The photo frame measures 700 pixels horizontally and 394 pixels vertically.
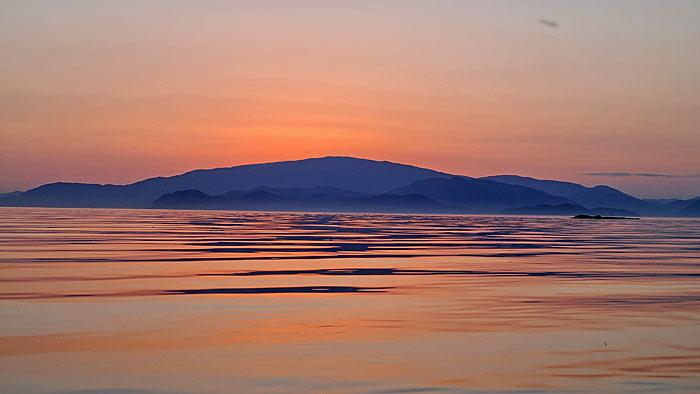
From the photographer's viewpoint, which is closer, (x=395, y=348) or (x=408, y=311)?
(x=395, y=348)

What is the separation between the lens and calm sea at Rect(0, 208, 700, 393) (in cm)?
1086

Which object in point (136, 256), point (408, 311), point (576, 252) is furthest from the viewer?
point (576, 252)

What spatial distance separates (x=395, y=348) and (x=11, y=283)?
12476 mm

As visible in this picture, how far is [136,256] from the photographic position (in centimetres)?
3125

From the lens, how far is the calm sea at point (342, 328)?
10.9m

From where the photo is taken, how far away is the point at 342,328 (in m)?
14.9

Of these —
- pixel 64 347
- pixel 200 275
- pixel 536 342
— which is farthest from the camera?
pixel 200 275

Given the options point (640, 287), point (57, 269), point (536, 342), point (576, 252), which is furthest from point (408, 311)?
point (576, 252)

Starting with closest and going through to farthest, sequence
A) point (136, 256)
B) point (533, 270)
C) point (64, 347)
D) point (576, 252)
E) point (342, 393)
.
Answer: point (342, 393), point (64, 347), point (533, 270), point (136, 256), point (576, 252)

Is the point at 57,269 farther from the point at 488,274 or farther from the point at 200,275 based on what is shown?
the point at 488,274

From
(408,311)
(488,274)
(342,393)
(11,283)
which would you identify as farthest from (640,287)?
(11,283)

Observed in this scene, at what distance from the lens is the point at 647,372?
11.4 metres

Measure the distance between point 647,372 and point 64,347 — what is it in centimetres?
888

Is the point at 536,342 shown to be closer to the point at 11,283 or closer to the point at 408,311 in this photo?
the point at 408,311
